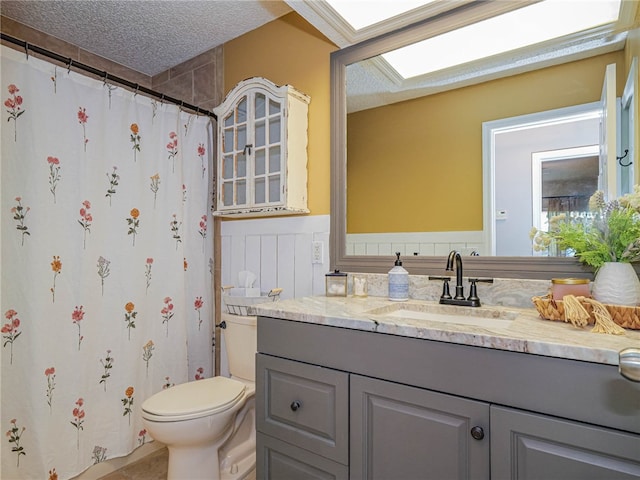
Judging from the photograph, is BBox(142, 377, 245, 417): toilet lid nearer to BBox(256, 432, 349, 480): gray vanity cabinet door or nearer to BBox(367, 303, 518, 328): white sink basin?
BBox(256, 432, 349, 480): gray vanity cabinet door

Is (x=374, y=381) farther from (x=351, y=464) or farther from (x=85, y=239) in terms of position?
(x=85, y=239)

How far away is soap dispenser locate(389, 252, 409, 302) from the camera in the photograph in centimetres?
149

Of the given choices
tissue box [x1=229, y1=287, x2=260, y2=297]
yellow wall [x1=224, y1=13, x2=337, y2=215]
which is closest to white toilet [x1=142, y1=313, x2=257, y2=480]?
tissue box [x1=229, y1=287, x2=260, y2=297]

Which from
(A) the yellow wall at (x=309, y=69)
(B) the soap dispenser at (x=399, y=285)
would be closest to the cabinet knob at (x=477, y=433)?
(B) the soap dispenser at (x=399, y=285)

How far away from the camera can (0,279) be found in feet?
4.83

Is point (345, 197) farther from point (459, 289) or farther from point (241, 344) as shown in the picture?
point (241, 344)

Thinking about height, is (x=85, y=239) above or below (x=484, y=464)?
above

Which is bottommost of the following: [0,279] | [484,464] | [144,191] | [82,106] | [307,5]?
[484,464]

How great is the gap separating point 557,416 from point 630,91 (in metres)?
1.08

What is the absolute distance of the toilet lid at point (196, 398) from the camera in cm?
149

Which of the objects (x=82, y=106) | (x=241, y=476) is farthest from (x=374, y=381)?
(x=82, y=106)

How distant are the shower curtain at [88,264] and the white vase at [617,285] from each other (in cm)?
190

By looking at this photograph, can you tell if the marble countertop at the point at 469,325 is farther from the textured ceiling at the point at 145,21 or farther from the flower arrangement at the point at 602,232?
the textured ceiling at the point at 145,21

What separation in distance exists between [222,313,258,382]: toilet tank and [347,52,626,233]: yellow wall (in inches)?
27.4
